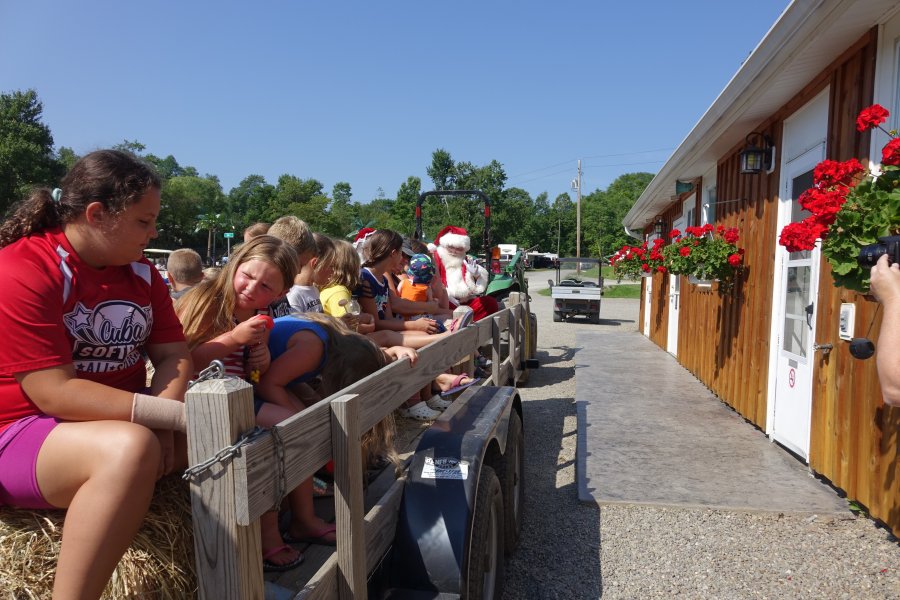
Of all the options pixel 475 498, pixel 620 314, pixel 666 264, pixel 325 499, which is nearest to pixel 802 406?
pixel 666 264

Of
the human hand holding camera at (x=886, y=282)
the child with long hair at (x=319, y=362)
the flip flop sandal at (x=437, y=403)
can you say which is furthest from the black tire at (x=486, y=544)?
the human hand holding camera at (x=886, y=282)

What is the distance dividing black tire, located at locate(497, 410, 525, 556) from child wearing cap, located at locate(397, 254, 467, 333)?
1.85 metres

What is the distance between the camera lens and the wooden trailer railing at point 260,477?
47.1 inches

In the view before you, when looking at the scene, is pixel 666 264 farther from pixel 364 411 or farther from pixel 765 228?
pixel 364 411

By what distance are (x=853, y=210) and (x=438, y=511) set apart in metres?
2.33

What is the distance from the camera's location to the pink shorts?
4.42 ft

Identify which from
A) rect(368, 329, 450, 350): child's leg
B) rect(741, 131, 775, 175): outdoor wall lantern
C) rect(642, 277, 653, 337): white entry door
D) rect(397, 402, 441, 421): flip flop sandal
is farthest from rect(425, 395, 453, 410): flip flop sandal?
rect(642, 277, 653, 337): white entry door

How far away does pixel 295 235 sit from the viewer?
341 cm

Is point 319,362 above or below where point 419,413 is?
above

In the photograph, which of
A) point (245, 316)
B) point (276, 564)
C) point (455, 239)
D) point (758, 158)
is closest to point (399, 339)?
point (245, 316)

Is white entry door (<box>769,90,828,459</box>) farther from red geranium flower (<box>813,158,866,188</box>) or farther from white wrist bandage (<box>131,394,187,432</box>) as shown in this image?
white wrist bandage (<box>131,394,187,432</box>)

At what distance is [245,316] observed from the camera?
2.37 metres

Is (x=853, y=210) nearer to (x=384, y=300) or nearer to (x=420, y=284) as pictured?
(x=384, y=300)

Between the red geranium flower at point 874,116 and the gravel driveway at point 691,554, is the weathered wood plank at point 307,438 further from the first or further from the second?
the red geranium flower at point 874,116
